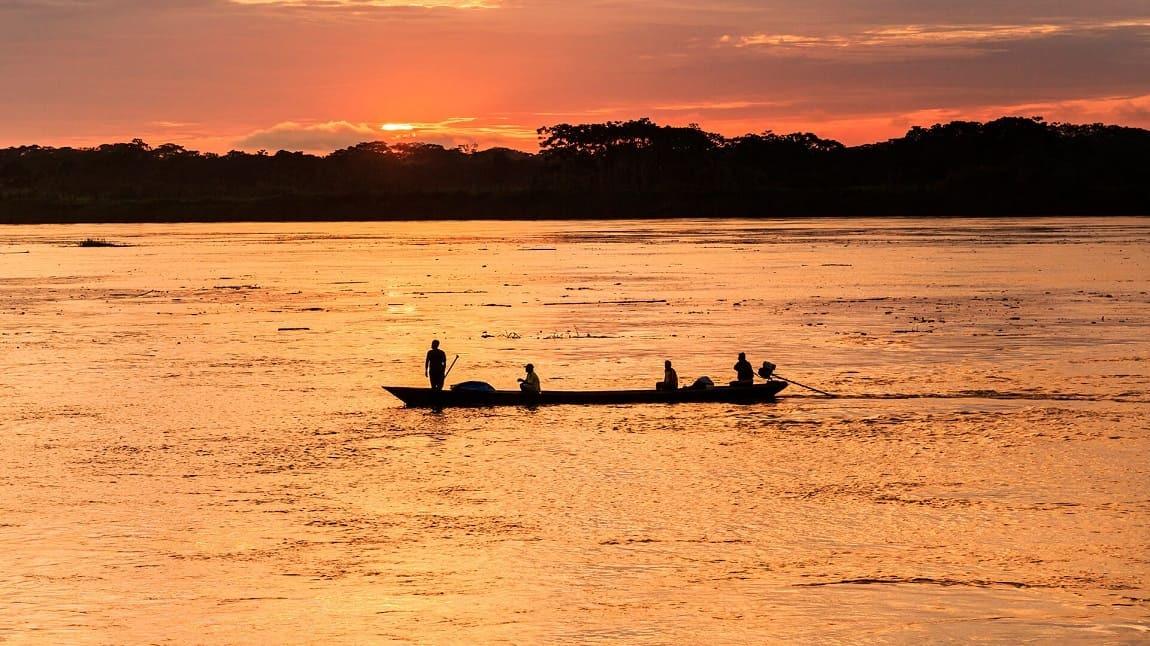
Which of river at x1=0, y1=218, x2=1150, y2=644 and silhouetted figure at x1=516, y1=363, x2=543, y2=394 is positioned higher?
silhouetted figure at x1=516, y1=363, x2=543, y2=394

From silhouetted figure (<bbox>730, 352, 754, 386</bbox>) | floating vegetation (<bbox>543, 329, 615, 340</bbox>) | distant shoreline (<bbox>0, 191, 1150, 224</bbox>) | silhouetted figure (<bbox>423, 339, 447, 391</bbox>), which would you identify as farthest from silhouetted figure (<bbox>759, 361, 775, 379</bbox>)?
distant shoreline (<bbox>0, 191, 1150, 224</bbox>)

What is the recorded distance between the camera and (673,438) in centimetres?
2522

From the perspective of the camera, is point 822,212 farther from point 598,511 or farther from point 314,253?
point 598,511

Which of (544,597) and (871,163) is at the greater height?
(871,163)

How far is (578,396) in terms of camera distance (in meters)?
28.1

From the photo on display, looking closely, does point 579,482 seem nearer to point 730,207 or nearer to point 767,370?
point 767,370

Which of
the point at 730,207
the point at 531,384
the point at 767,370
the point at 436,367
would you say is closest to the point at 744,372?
the point at 767,370

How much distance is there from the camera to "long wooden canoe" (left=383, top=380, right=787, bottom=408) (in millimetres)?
28078

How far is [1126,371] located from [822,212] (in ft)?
525

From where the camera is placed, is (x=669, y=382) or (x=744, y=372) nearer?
(x=669, y=382)

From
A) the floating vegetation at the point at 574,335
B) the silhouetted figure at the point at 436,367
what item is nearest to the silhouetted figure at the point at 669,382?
the silhouetted figure at the point at 436,367

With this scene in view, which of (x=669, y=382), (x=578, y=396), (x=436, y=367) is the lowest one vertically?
(x=578, y=396)

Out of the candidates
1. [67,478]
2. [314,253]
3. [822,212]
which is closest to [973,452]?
[67,478]

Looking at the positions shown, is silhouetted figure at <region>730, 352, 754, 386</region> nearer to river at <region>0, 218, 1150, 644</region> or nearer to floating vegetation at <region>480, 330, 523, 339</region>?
river at <region>0, 218, 1150, 644</region>
